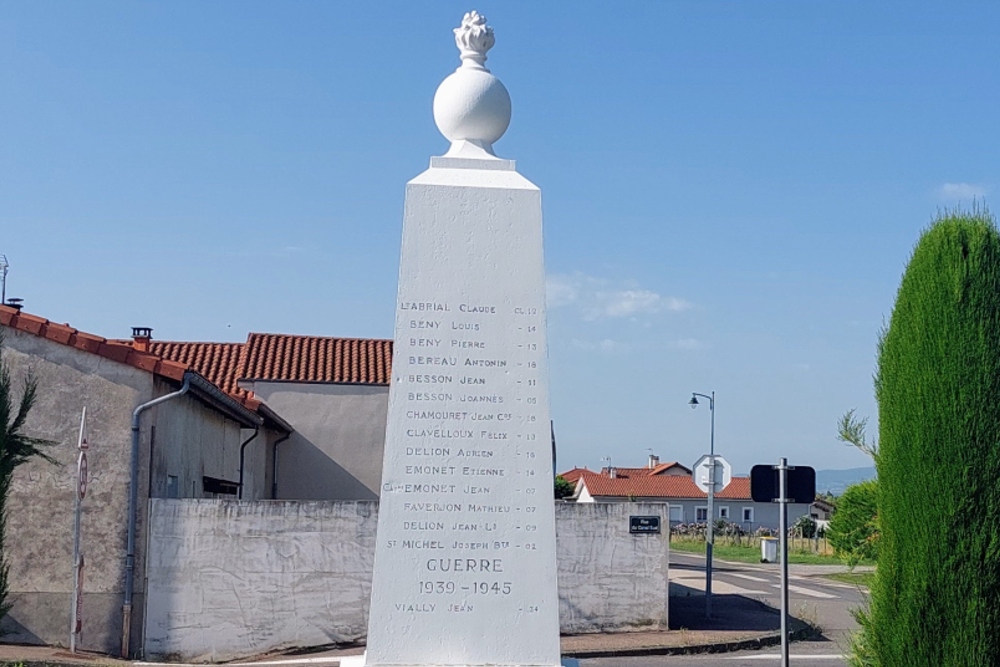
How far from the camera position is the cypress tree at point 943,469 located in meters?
6.94

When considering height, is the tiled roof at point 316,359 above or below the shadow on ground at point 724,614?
above

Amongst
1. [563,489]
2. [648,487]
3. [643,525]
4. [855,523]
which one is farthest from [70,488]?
[648,487]

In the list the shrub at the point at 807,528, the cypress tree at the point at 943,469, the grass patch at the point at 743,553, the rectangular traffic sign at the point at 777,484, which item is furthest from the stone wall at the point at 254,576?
the shrub at the point at 807,528

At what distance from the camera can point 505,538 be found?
720cm

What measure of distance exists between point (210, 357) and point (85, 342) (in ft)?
44.6

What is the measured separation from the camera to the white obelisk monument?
714 cm

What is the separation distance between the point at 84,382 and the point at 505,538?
9.53 m

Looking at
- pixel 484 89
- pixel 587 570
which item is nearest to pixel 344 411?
pixel 587 570

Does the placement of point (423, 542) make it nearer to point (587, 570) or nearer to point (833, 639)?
point (587, 570)

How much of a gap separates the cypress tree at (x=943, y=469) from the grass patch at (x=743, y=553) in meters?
29.6

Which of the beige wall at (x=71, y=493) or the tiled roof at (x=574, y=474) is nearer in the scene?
the beige wall at (x=71, y=493)

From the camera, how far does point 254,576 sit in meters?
16.2

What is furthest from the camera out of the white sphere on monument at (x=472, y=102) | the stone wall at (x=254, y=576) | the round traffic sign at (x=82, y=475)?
the stone wall at (x=254, y=576)

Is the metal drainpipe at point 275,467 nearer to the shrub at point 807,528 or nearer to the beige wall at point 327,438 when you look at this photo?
the beige wall at point 327,438
